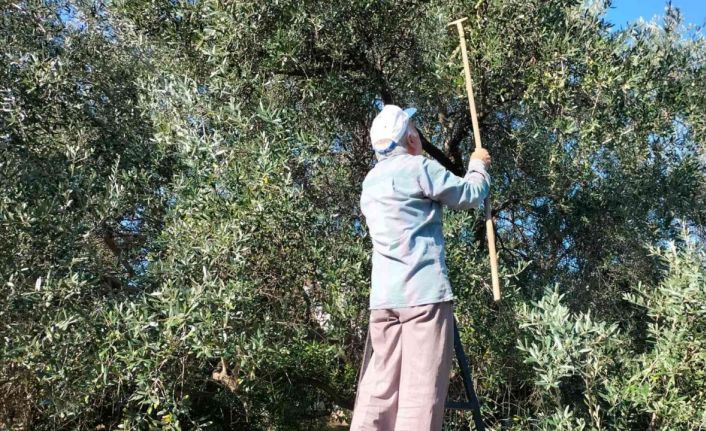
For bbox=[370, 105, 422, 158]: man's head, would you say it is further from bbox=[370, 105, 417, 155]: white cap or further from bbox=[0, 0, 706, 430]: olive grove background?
bbox=[0, 0, 706, 430]: olive grove background

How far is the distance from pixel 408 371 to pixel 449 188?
0.99 metres

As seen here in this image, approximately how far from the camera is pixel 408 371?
3422 millimetres

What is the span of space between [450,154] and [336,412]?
291 cm

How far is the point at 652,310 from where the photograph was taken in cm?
491

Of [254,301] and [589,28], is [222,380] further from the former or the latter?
[589,28]

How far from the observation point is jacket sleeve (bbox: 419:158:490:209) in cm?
343

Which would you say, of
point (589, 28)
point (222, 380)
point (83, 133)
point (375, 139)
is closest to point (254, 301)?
point (222, 380)

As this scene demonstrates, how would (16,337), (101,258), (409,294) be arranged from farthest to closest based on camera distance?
(101,258)
(16,337)
(409,294)

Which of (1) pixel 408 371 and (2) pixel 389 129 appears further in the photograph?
(2) pixel 389 129

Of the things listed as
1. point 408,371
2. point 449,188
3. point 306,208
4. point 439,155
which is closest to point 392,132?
point 449,188

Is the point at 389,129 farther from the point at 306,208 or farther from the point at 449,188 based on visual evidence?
the point at 306,208

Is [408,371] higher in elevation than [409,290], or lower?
lower

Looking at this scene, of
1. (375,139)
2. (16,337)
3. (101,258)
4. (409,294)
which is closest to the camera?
(409,294)

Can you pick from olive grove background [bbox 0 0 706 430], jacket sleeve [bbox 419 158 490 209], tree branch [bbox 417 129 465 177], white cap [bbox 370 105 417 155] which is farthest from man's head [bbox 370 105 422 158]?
tree branch [bbox 417 129 465 177]
